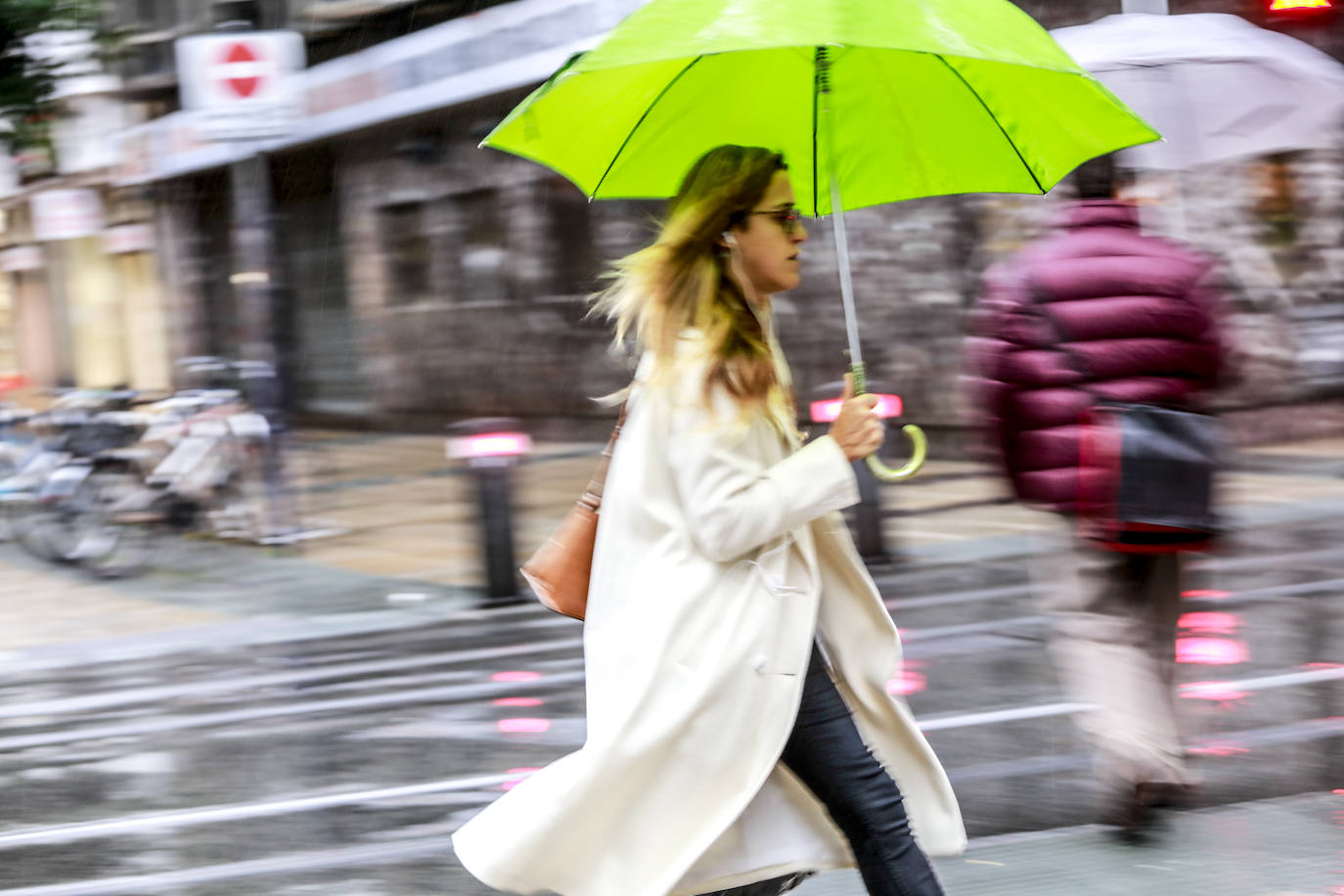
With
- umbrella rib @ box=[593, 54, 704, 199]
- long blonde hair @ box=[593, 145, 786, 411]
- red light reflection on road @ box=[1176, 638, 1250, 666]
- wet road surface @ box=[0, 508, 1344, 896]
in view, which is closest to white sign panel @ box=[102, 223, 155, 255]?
wet road surface @ box=[0, 508, 1344, 896]

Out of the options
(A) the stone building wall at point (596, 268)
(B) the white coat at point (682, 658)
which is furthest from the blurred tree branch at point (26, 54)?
(B) the white coat at point (682, 658)

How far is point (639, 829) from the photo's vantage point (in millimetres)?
2990

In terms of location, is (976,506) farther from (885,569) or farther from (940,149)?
(940,149)

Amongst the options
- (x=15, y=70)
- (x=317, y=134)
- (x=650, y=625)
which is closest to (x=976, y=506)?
(x=15, y=70)

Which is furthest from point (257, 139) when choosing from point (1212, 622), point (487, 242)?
point (487, 242)

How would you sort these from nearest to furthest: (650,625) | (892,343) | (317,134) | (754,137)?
(650,625) < (754,137) < (892,343) < (317,134)

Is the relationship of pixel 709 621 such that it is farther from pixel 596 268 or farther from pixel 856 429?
pixel 596 268

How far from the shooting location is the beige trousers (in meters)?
4.34

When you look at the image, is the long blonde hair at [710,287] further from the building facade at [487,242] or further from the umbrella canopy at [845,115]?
the building facade at [487,242]

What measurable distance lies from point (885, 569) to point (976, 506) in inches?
91.8

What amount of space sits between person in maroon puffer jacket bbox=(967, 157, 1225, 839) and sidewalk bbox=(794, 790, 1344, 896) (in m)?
0.15

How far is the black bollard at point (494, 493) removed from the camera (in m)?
9.16

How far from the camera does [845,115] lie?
3.48m

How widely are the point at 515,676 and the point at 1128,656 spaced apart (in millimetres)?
3389
